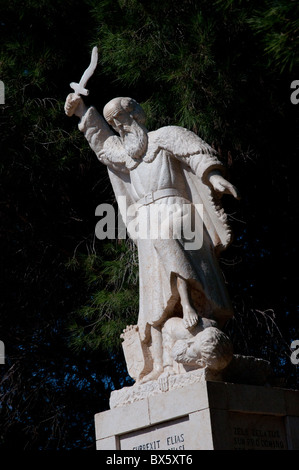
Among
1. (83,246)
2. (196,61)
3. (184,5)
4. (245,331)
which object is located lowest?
(245,331)

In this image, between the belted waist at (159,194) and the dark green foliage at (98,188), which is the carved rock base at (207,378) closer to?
the belted waist at (159,194)

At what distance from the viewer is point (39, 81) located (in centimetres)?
1059

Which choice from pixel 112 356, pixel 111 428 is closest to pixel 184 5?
pixel 112 356

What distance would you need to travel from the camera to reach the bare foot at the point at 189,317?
6.50m

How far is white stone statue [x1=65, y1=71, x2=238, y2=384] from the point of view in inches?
264

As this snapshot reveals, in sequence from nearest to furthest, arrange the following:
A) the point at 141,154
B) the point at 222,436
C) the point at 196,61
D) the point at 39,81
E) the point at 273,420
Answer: the point at 222,436 → the point at 273,420 → the point at 141,154 → the point at 196,61 → the point at 39,81

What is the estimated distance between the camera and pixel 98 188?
11250 mm

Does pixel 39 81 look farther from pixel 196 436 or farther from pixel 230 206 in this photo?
pixel 196 436

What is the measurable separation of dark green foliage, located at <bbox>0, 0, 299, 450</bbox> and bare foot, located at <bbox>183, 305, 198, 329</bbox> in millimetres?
3242

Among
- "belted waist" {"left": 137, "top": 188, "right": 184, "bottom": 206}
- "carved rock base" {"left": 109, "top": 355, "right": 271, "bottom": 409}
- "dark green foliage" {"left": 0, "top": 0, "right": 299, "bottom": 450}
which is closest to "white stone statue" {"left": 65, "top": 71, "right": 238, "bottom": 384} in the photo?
"belted waist" {"left": 137, "top": 188, "right": 184, "bottom": 206}

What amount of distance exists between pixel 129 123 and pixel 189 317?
1.65 metres

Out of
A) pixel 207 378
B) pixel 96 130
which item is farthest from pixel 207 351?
pixel 96 130

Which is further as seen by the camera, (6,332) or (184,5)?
(6,332)

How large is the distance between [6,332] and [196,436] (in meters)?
5.23
